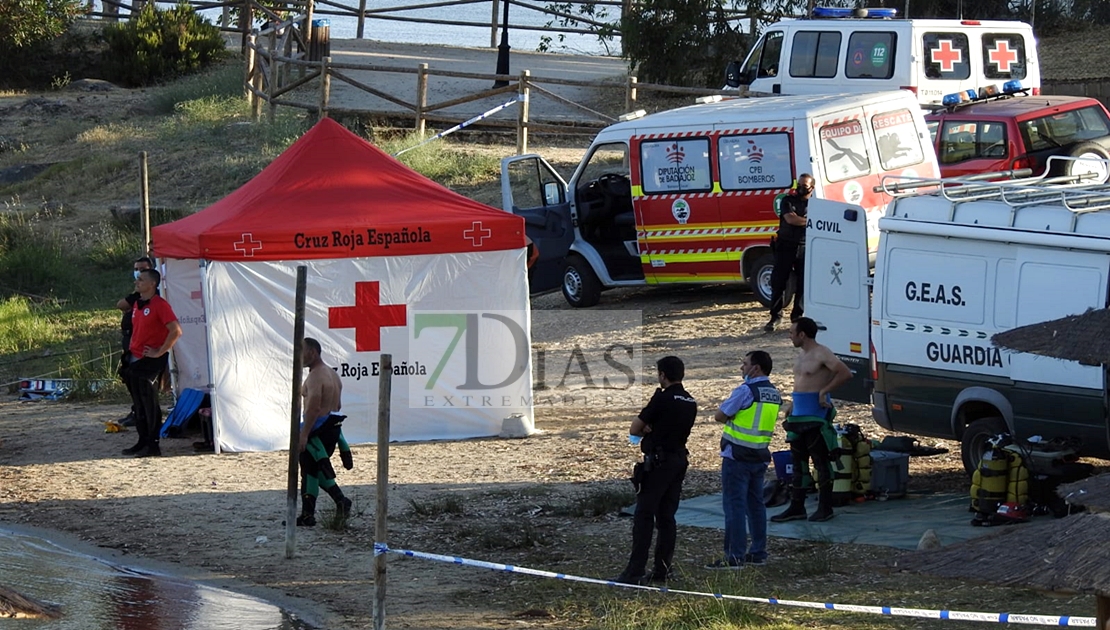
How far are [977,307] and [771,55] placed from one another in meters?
12.1

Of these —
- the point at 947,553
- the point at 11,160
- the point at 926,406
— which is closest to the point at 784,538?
the point at 926,406

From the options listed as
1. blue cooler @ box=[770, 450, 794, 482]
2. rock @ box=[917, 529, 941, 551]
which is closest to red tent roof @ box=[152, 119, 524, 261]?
blue cooler @ box=[770, 450, 794, 482]

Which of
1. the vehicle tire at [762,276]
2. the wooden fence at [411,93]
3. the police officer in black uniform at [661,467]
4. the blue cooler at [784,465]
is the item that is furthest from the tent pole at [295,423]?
the wooden fence at [411,93]

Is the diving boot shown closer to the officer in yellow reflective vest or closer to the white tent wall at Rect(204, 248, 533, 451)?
the officer in yellow reflective vest

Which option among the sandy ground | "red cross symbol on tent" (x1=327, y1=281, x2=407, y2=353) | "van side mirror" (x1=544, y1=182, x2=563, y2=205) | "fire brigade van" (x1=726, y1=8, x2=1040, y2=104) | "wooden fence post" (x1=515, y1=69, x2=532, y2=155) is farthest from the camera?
"wooden fence post" (x1=515, y1=69, x2=532, y2=155)

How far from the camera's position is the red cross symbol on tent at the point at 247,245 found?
13.3 m

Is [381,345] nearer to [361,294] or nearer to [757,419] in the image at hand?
[361,294]

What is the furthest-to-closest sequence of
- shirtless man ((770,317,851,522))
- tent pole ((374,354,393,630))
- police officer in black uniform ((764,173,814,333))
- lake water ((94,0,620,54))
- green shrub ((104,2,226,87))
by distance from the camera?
1. lake water ((94,0,620,54))
2. green shrub ((104,2,226,87))
3. police officer in black uniform ((764,173,814,333))
4. shirtless man ((770,317,851,522))
5. tent pole ((374,354,393,630))

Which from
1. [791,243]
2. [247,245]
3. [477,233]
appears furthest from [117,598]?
[791,243]

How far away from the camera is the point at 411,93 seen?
29719 mm

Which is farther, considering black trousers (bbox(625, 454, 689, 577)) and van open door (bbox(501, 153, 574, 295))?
van open door (bbox(501, 153, 574, 295))

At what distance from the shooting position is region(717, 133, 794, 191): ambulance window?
54.9ft

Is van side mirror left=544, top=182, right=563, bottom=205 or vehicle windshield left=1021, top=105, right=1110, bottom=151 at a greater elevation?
vehicle windshield left=1021, top=105, right=1110, bottom=151

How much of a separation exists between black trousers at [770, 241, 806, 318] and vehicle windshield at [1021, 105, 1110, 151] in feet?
12.5
